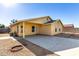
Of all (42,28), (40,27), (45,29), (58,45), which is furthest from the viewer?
(40,27)

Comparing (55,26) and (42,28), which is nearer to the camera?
(55,26)

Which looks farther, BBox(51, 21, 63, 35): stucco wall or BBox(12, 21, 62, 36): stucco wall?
BBox(51, 21, 63, 35): stucco wall

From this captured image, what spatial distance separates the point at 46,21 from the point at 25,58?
1255cm

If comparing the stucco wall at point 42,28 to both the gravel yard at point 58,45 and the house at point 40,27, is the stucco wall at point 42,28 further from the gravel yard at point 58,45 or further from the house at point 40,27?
the gravel yard at point 58,45

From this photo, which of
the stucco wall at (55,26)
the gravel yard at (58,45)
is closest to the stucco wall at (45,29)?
the stucco wall at (55,26)

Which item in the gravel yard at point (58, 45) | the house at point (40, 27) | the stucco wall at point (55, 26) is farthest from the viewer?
the stucco wall at point (55, 26)

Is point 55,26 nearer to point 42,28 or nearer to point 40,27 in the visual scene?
point 42,28

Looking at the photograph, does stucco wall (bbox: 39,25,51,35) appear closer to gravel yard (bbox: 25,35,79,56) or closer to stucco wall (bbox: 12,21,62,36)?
stucco wall (bbox: 12,21,62,36)

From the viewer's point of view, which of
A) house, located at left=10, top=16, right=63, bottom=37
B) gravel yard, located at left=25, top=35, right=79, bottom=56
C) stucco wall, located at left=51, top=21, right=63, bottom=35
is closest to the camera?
gravel yard, located at left=25, top=35, right=79, bottom=56

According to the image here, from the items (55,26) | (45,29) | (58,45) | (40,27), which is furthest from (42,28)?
(58,45)

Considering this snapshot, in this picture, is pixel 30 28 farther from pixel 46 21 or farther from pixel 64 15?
pixel 64 15

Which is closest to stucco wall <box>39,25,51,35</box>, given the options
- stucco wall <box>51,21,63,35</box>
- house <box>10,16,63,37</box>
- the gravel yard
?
house <box>10,16,63,37</box>

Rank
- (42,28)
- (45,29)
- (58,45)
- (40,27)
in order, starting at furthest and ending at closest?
(40,27)
(42,28)
(45,29)
(58,45)

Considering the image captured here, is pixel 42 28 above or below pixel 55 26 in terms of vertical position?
below
